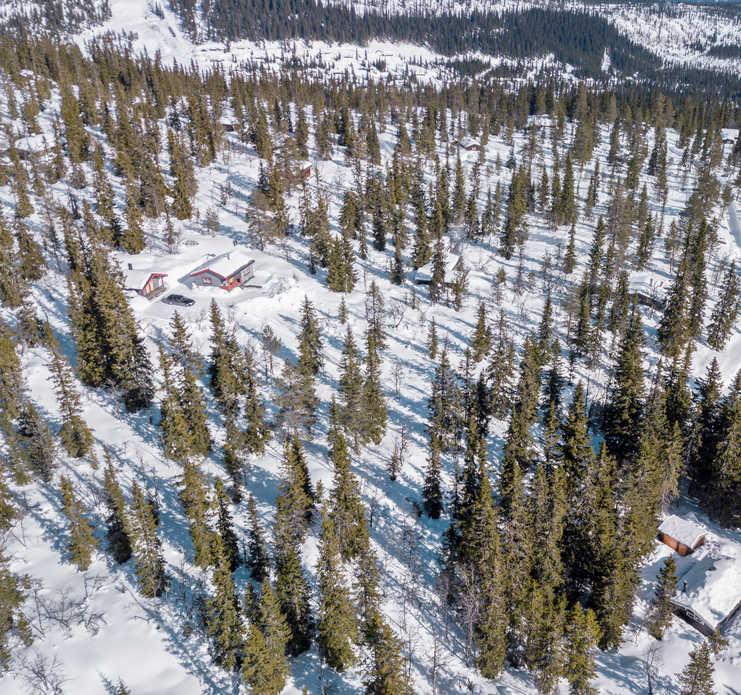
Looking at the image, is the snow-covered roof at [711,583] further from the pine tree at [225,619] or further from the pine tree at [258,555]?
the pine tree at [225,619]

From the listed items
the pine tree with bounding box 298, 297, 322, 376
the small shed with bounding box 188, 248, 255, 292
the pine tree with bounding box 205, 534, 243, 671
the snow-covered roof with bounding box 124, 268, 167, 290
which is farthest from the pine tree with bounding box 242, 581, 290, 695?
the small shed with bounding box 188, 248, 255, 292

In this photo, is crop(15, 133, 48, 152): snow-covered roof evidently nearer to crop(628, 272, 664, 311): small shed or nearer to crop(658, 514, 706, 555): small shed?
crop(628, 272, 664, 311): small shed

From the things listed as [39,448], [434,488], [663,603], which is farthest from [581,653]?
[39,448]

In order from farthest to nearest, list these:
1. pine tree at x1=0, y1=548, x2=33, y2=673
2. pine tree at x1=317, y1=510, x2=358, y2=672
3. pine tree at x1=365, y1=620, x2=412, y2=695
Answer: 1. pine tree at x1=0, y1=548, x2=33, y2=673
2. pine tree at x1=317, y1=510, x2=358, y2=672
3. pine tree at x1=365, y1=620, x2=412, y2=695

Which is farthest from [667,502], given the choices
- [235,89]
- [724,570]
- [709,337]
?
[235,89]

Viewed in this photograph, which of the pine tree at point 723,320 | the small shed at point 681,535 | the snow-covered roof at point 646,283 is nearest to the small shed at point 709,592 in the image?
the small shed at point 681,535

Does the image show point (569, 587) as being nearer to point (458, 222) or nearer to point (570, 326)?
point (570, 326)
